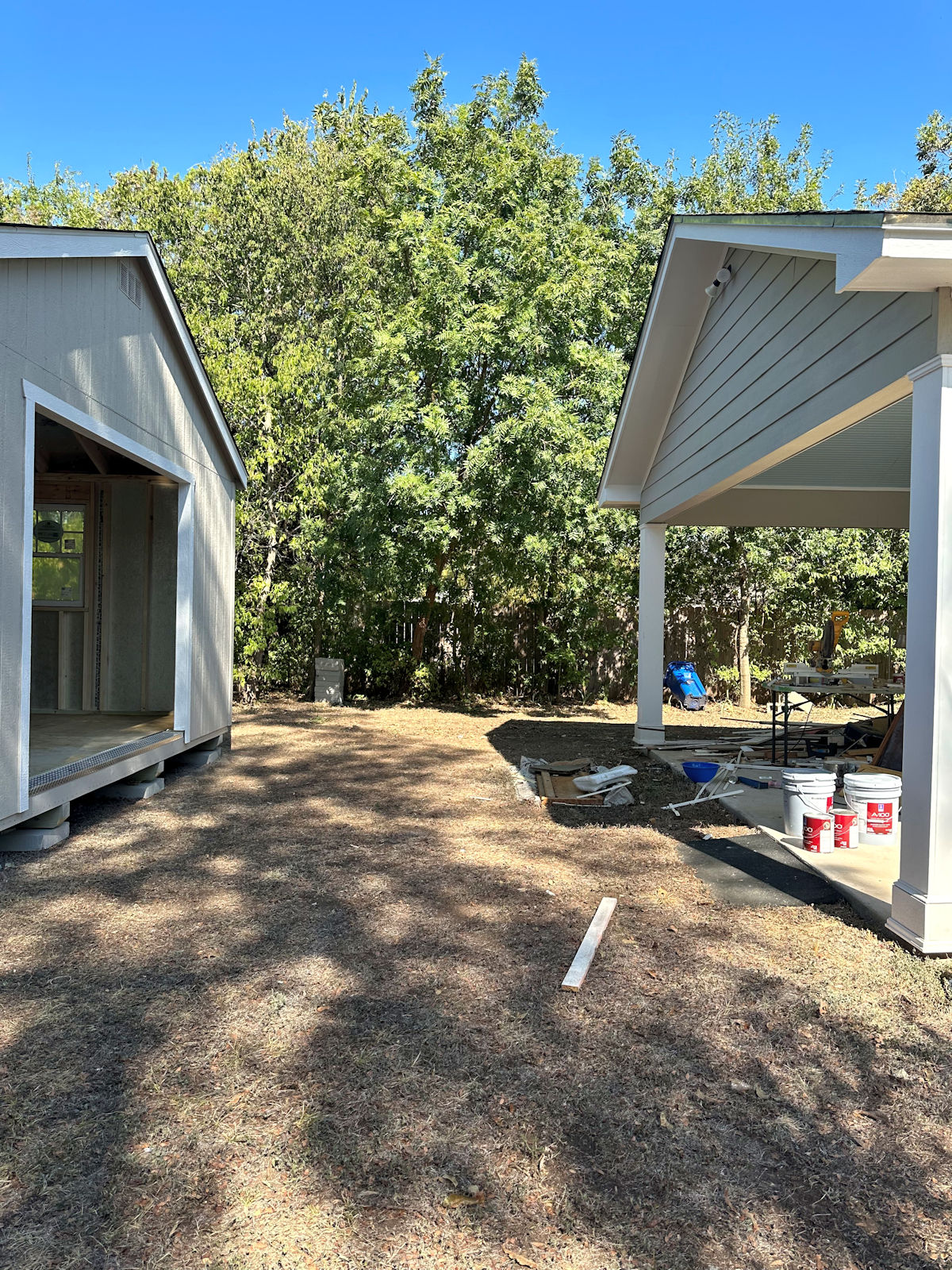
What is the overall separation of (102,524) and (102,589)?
25.8 inches

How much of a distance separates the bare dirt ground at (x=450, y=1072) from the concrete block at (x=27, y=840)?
165 mm

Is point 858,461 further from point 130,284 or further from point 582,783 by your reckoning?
point 130,284

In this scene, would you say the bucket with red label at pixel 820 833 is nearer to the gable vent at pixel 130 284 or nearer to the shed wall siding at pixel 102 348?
the shed wall siding at pixel 102 348

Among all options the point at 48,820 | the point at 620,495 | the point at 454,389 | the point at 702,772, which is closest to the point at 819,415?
the point at 702,772

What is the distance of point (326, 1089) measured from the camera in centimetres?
258

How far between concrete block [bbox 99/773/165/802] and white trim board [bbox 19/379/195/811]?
26.0 inches

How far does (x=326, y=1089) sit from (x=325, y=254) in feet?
51.3

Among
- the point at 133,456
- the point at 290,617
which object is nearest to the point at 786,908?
the point at 133,456

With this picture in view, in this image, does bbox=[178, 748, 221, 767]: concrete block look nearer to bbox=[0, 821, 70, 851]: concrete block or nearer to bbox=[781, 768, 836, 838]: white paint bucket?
bbox=[0, 821, 70, 851]: concrete block

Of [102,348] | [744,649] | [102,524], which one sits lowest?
[744,649]

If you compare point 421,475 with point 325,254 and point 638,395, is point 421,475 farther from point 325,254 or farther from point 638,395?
point 325,254

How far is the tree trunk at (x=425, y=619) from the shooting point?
41.6ft

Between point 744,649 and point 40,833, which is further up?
point 744,649

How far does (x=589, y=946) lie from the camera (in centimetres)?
370
